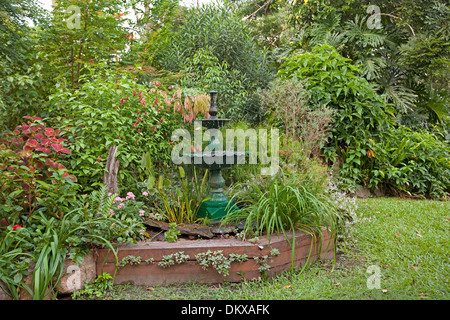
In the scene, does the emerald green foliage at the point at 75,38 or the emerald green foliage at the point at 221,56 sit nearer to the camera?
the emerald green foliage at the point at 75,38

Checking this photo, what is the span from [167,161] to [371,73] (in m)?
4.91

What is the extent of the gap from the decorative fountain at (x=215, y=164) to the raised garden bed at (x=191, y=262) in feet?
1.96

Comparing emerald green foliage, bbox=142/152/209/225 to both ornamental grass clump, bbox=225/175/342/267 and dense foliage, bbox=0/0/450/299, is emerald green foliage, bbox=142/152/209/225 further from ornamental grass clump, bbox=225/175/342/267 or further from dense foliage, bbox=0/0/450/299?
ornamental grass clump, bbox=225/175/342/267

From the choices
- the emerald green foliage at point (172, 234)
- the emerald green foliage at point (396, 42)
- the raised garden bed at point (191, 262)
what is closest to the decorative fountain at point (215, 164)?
the emerald green foliage at point (172, 234)

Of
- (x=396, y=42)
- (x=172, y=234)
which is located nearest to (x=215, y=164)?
(x=172, y=234)

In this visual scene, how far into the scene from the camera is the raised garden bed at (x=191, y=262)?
103 inches

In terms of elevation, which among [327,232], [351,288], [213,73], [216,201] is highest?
[213,73]

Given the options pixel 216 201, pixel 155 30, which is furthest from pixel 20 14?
pixel 216 201

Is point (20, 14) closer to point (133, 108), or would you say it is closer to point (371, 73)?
point (133, 108)

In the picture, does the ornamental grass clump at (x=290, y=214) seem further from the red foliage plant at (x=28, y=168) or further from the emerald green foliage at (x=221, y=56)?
the emerald green foliage at (x=221, y=56)

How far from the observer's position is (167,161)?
172 inches

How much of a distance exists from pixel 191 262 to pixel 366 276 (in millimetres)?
1471

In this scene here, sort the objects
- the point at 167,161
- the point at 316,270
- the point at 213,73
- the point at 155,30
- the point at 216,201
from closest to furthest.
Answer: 1. the point at 316,270
2. the point at 216,201
3. the point at 167,161
4. the point at 213,73
5. the point at 155,30

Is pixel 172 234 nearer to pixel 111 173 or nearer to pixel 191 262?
pixel 191 262
